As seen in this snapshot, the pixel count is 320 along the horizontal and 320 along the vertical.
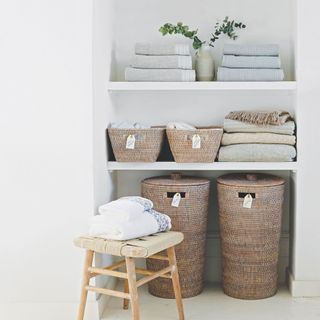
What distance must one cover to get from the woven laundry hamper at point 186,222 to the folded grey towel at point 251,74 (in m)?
0.61

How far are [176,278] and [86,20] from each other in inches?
53.9

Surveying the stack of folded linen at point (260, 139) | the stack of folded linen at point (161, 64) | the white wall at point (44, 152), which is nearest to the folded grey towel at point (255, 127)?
the stack of folded linen at point (260, 139)

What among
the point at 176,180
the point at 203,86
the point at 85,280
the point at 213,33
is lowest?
the point at 85,280

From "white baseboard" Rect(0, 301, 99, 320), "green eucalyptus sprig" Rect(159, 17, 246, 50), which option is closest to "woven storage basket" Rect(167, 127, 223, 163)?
"green eucalyptus sprig" Rect(159, 17, 246, 50)

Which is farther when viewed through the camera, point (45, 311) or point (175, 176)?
point (175, 176)

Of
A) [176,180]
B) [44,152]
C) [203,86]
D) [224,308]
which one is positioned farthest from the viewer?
[176,180]

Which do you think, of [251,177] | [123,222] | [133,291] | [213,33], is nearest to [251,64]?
[213,33]

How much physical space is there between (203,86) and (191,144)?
0.34 m

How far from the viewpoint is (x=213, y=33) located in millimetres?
3900

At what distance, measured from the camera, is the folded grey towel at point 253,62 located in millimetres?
3611

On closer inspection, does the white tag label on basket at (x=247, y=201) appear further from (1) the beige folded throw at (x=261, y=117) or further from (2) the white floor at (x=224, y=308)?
(2) the white floor at (x=224, y=308)

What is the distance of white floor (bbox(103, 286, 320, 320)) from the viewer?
3.36m

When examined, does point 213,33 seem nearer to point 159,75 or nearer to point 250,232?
point 159,75

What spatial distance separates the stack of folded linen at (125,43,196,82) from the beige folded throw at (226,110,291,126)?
33 cm
